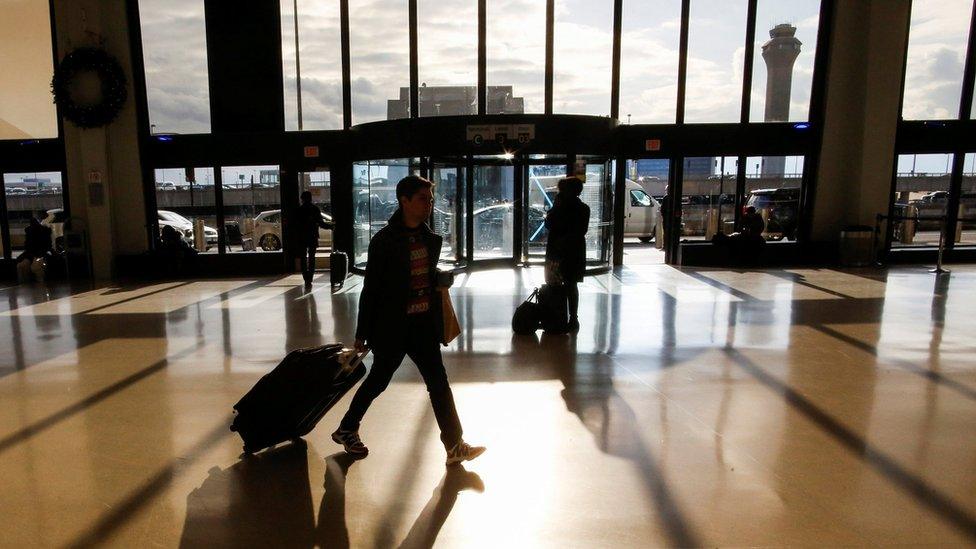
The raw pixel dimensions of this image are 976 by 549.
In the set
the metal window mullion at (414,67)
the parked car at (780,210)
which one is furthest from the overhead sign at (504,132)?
the parked car at (780,210)

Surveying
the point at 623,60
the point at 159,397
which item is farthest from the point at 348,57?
the point at 159,397

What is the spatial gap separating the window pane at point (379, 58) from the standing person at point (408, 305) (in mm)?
8187

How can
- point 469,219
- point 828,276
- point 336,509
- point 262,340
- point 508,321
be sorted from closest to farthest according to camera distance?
point 336,509 < point 262,340 < point 508,321 < point 828,276 < point 469,219

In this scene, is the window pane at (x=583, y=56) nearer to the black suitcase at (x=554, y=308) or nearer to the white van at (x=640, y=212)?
the white van at (x=640, y=212)

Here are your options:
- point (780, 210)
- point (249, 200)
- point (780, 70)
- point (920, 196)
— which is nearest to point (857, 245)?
point (780, 210)

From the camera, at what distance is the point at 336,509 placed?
8.34 feet

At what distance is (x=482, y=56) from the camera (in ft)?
34.4

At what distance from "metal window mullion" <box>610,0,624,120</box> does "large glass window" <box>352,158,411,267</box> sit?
3.96 meters

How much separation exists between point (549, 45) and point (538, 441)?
8883 mm

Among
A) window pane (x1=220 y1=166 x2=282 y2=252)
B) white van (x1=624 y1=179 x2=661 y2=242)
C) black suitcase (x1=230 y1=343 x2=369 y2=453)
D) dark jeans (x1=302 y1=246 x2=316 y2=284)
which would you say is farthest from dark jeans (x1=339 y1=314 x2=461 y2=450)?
white van (x1=624 y1=179 x2=661 y2=242)

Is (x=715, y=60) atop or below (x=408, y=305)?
atop

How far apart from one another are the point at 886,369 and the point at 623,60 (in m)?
7.79

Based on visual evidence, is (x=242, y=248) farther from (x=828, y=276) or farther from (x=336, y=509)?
(x=828, y=276)

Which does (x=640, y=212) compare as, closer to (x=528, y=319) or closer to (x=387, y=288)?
(x=528, y=319)
